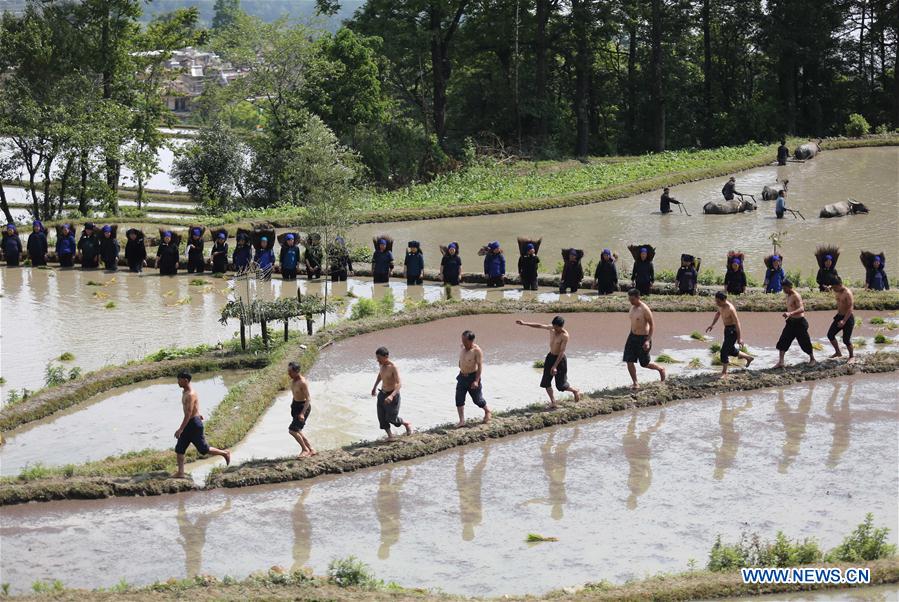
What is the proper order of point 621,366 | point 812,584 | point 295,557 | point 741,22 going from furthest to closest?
point 741,22 < point 621,366 < point 295,557 < point 812,584

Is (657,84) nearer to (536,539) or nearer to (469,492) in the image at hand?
(469,492)

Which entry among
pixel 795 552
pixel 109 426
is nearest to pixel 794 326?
pixel 795 552

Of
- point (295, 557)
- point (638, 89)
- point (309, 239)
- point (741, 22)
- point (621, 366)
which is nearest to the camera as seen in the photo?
point (295, 557)

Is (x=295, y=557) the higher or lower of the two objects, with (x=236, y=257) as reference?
lower

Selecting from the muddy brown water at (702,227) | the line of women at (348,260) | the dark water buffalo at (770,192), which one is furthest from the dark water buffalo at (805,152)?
the line of women at (348,260)

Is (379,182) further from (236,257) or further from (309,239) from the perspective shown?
(309,239)

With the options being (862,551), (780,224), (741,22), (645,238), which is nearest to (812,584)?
(862,551)

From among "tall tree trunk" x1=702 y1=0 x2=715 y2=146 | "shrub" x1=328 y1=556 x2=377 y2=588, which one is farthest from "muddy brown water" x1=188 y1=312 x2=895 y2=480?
"tall tree trunk" x1=702 y1=0 x2=715 y2=146

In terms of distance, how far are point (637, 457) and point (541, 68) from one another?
41873 millimetres

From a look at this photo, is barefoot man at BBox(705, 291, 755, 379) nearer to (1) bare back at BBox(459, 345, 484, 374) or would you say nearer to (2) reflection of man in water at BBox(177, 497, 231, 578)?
(1) bare back at BBox(459, 345, 484, 374)

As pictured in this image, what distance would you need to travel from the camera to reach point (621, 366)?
21906mm

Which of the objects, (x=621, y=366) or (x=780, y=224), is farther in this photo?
(x=780, y=224)

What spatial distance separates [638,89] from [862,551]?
53119 millimetres

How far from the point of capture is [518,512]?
15008 millimetres
